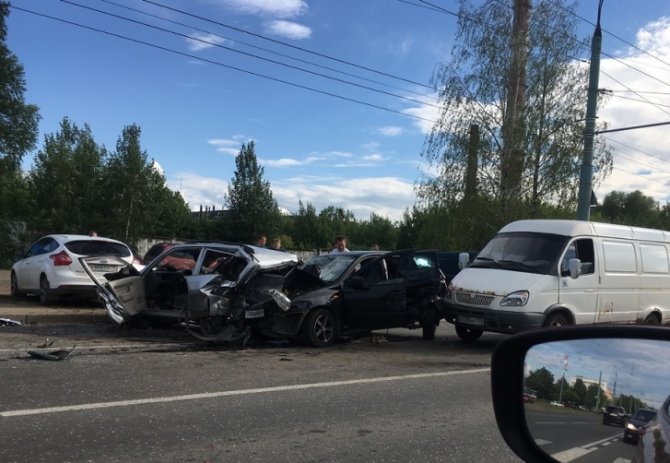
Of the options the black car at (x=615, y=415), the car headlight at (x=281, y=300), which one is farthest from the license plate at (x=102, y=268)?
the black car at (x=615, y=415)

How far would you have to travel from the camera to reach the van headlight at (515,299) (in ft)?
32.9

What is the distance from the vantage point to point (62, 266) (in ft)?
42.7

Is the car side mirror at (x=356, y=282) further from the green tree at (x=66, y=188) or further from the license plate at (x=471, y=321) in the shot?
the green tree at (x=66, y=188)

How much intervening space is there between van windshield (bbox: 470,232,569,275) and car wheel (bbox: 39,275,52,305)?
8.89 m

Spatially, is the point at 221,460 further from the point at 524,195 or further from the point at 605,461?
the point at 524,195

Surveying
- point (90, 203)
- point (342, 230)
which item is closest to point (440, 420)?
point (90, 203)

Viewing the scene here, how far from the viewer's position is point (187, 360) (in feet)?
28.1

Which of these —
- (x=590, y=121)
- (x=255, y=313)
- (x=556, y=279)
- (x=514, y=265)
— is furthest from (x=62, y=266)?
(x=590, y=121)

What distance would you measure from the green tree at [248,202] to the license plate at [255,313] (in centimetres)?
3205

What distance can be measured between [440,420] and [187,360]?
4032 millimetres

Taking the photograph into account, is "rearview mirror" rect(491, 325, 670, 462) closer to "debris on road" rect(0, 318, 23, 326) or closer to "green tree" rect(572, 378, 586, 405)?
"green tree" rect(572, 378, 586, 405)

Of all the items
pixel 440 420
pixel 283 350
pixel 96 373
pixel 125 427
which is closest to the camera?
pixel 125 427

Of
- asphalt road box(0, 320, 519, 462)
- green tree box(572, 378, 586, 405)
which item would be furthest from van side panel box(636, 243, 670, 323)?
green tree box(572, 378, 586, 405)

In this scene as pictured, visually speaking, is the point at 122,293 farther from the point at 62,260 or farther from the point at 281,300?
the point at 62,260
